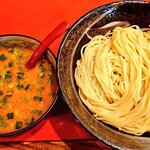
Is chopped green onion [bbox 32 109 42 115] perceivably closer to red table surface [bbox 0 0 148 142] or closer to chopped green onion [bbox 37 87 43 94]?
chopped green onion [bbox 37 87 43 94]

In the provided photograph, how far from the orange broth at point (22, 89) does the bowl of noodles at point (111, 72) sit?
0.15 m

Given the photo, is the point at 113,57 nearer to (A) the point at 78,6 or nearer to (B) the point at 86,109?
(B) the point at 86,109

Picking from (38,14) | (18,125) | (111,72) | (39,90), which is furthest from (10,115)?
(38,14)

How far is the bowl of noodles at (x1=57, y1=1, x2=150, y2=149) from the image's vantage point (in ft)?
4.82

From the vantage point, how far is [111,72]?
5.42 ft

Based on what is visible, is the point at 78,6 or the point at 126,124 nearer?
the point at 126,124

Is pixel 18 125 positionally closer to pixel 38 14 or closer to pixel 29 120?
pixel 29 120

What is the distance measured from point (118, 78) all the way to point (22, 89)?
474 mm

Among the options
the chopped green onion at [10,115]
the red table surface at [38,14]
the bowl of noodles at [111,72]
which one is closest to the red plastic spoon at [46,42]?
the bowl of noodles at [111,72]

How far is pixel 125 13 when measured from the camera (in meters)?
1.74

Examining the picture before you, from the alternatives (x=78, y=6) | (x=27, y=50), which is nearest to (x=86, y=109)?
(x=27, y=50)

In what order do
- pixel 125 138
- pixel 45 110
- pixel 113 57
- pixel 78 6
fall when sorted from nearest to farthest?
pixel 125 138, pixel 45 110, pixel 113 57, pixel 78 6

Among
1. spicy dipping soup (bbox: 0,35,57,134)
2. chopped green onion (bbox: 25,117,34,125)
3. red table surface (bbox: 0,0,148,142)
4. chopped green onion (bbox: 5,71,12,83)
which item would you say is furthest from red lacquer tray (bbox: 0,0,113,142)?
chopped green onion (bbox: 25,117,34,125)

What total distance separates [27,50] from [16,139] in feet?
1.53
